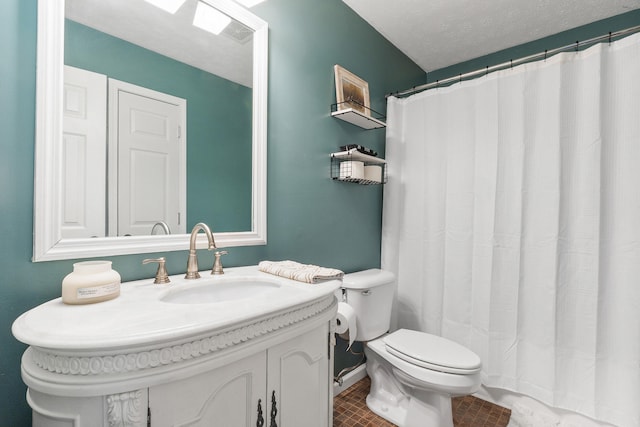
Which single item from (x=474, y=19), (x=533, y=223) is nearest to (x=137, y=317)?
(x=533, y=223)

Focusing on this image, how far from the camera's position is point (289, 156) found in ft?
4.96

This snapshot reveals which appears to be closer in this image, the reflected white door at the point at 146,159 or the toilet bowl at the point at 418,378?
the reflected white door at the point at 146,159

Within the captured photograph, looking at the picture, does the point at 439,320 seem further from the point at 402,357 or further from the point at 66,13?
the point at 66,13

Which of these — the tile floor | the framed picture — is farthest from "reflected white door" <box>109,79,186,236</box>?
the tile floor

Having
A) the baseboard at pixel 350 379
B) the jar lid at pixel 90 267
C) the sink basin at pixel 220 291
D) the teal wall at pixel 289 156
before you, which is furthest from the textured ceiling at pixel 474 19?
the baseboard at pixel 350 379

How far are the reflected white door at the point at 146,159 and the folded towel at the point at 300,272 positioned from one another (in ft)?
1.21

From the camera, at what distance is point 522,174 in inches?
66.5

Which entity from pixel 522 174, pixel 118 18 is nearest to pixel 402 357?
pixel 522 174

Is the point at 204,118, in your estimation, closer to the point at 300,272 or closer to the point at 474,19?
the point at 300,272

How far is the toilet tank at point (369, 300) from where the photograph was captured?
1.65 metres

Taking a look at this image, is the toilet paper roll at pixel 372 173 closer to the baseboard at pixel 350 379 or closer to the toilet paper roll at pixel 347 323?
the toilet paper roll at pixel 347 323

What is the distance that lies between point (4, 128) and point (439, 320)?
223 cm

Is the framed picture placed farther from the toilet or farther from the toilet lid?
the toilet lid

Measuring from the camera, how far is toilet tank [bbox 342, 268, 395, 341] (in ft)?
5.40
